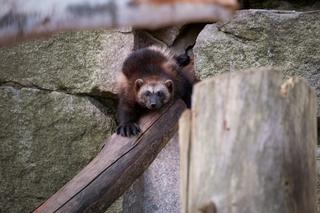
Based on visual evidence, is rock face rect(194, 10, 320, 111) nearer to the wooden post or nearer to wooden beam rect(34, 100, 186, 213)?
wooden beam rect(34, 100, 186, 213)

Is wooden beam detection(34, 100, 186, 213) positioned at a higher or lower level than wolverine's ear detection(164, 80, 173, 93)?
higher

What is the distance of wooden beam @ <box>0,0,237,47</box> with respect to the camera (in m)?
1.00

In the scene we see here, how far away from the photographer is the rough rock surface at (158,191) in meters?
4.30

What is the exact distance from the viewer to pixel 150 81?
14.7 ft

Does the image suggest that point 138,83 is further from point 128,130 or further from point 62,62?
point 128,130

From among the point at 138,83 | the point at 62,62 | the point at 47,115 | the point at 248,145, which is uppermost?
the point at 248,145

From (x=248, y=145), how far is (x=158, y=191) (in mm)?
2745

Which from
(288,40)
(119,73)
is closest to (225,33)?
(288,40)

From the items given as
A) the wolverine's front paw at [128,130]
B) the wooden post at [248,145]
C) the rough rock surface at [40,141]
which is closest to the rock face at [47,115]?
the rough rock surface at [40,141]

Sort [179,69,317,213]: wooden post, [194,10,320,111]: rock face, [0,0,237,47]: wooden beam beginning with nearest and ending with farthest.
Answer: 1. [0,0,237,47]: wooden beam
2. [179,69,317,213]: wooden post
3. [194,10,320,111]: rock face

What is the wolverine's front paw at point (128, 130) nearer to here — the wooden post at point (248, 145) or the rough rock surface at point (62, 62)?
the rough rock surface at point (62, 62)

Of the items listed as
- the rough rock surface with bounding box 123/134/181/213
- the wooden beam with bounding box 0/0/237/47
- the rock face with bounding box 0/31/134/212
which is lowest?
the rough rock surface with bounding box 123/134/181/213

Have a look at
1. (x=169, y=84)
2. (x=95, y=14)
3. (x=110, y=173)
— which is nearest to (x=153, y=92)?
(x=169, y=84)

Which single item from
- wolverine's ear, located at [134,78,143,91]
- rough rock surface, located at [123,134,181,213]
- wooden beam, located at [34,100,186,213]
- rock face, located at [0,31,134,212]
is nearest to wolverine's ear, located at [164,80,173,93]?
wolverine's ear, located at [134,78,143,91]
